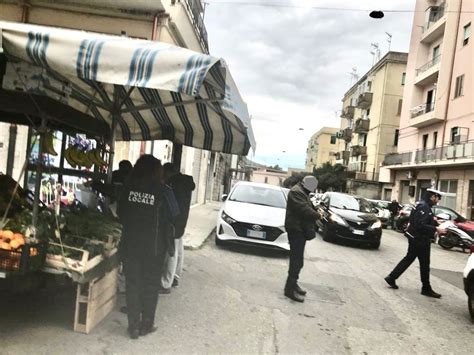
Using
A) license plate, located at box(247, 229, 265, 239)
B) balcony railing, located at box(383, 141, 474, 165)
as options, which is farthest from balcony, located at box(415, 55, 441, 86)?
license plate, located at box(247, 229, 265, 239)

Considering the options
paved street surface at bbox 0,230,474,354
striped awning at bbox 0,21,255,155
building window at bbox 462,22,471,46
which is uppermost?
building window at bbox 462,22,471,46

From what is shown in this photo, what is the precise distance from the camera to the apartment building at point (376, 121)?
1976 inches

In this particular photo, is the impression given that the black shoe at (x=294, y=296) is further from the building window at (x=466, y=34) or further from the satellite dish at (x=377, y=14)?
the building window at (x=466, y=34)

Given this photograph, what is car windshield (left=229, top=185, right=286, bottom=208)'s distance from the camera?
11.4m

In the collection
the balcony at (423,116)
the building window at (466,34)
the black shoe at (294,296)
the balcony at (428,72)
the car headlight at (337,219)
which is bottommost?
the black shoe at (294,296)

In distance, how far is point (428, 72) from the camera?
36156 millimetres

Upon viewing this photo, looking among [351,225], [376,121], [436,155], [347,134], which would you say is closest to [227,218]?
[351,225]

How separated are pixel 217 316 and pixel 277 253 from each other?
5.33 m

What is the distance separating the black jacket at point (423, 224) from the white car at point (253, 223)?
299cm

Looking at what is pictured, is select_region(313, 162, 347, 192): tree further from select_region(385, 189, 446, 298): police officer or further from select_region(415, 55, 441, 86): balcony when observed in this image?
select_region(385, 189, 446, 298): police officer

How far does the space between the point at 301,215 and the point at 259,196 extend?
517cm

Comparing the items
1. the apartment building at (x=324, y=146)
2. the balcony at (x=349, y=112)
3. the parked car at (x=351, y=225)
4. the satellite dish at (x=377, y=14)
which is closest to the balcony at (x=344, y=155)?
the balcony at (x=349, y=112)

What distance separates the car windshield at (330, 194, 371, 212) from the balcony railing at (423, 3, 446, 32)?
86.6ft

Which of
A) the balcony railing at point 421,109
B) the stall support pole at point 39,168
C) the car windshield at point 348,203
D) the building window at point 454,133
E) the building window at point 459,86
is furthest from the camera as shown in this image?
the balcony railing at point 421,109
